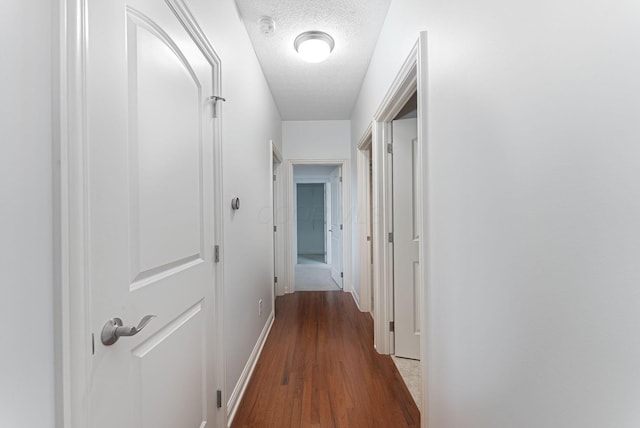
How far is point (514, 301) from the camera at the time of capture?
2.49 ft

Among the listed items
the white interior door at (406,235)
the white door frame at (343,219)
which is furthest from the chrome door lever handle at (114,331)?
the white door frame at (343,219)

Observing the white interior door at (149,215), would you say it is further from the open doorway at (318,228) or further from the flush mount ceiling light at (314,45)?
the open doorway at (318,228)

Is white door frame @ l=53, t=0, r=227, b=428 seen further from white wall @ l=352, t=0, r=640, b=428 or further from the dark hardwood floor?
the dark hardwood floor

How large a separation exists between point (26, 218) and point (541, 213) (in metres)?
1.10

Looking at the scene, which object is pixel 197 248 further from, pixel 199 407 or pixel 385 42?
pixel 385 42

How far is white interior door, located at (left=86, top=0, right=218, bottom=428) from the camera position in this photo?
0.72 m

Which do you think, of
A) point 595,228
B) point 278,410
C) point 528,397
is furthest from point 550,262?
point 278,410

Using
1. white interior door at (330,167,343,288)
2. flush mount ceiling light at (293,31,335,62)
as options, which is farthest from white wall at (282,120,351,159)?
flush mount ceiling light at (293,31,335,62)

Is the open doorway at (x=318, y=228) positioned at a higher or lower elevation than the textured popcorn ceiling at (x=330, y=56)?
lower

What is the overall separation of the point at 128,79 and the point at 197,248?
72 centimetres

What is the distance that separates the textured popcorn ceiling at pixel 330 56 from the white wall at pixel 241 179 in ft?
0.46

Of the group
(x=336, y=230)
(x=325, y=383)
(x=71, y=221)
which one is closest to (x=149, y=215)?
(x=71, y=221)

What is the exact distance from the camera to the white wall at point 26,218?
51 centimetres

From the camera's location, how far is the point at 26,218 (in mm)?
544
